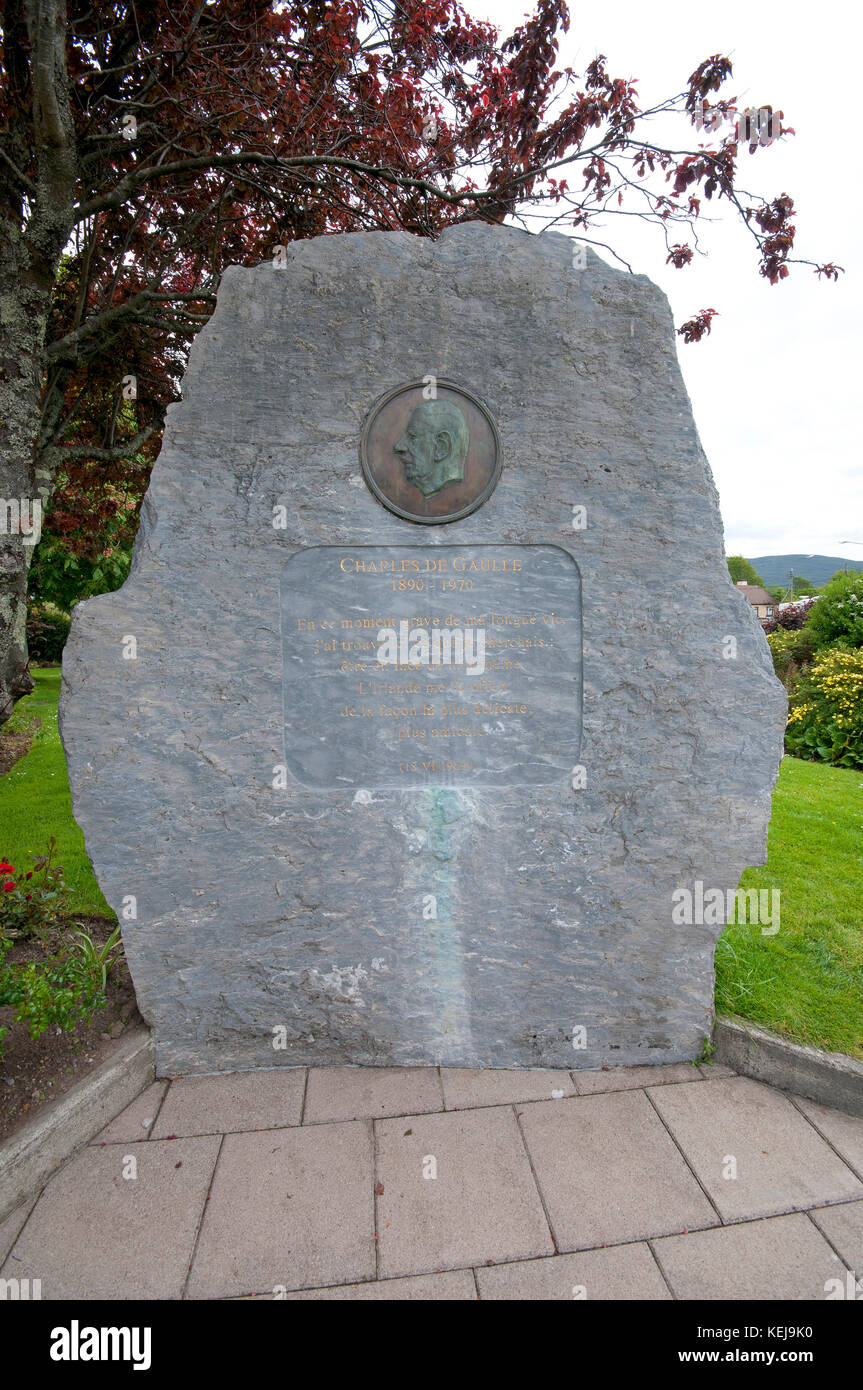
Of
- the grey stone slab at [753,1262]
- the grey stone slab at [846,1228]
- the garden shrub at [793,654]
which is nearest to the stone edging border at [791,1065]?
the grey stone slab at [846,1228]

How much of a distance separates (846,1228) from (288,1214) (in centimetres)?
187

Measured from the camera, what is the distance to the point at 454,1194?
2.35m

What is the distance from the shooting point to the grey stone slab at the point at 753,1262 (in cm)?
203

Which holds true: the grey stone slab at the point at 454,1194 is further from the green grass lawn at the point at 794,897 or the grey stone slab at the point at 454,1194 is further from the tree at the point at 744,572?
the tree at the point at 744,572

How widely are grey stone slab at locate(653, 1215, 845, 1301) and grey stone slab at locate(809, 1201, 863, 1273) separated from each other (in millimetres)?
36

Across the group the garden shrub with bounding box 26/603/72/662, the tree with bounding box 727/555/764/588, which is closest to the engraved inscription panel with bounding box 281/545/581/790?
the garden shrub with bounding box 26/603/72/662

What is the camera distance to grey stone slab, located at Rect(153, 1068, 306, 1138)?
2.68m

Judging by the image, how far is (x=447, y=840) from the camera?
2879 millimetres

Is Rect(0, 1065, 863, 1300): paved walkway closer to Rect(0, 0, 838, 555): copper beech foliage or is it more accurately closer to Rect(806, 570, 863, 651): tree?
Rect(0, 0, 838, 555): copper beech foliage

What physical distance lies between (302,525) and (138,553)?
0.69 meters

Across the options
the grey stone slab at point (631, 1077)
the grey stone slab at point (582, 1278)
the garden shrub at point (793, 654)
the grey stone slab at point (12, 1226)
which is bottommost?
the grey stone slab at point (12, 1226)

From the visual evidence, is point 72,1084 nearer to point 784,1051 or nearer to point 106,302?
point 784,1051

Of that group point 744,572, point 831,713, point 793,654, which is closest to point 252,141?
point 831,713

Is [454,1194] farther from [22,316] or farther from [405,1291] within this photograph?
[22,316]
